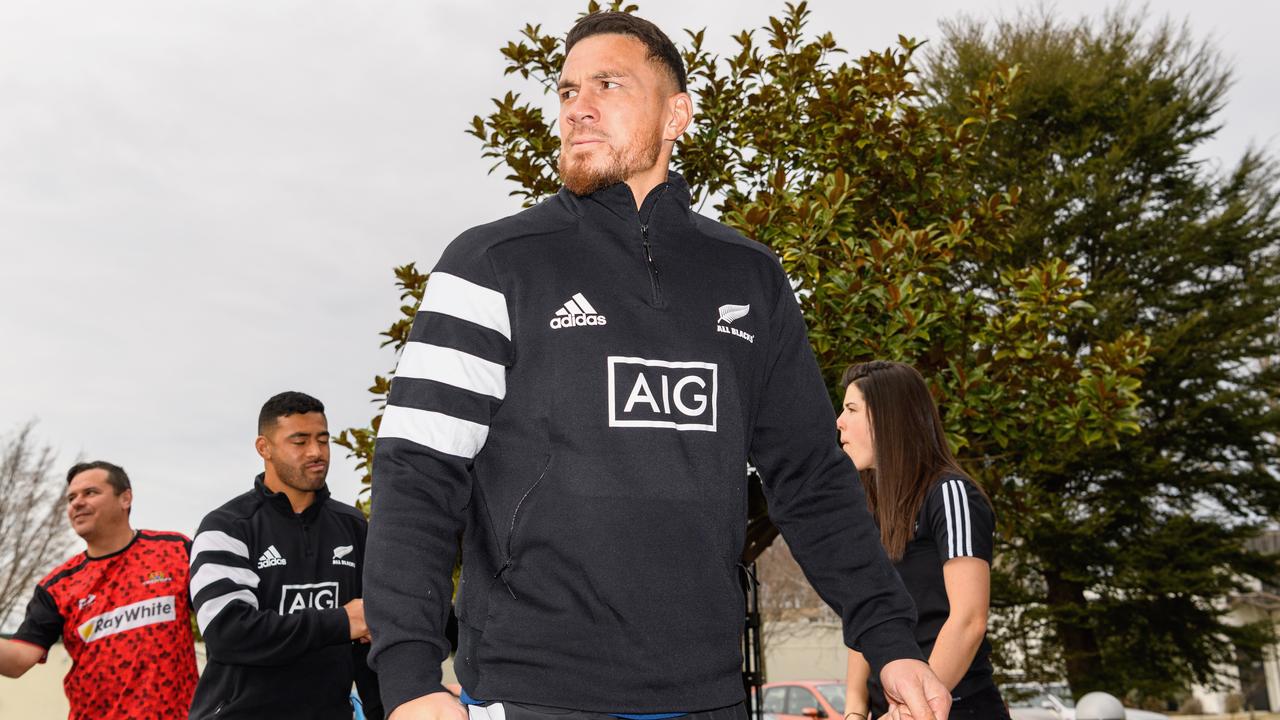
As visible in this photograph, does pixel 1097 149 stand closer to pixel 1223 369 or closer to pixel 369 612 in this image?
pixel 1223 369

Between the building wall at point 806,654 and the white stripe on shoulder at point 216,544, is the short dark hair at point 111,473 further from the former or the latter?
the building wall at point 806,654

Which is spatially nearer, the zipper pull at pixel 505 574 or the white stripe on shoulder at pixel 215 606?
the zipper pull at pixel 505 574

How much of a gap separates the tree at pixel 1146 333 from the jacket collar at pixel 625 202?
18.8m

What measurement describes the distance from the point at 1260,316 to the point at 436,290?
79.2ft

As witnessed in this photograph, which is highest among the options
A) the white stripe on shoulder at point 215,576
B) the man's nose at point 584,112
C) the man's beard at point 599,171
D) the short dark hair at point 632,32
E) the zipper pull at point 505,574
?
the short dark hair at point 632,32

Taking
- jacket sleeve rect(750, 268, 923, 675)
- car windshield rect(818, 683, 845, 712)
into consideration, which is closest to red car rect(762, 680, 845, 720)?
car windshield rect(818, 683, 845, 712)

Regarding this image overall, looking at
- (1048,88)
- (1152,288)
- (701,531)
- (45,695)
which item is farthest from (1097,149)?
(45,695)

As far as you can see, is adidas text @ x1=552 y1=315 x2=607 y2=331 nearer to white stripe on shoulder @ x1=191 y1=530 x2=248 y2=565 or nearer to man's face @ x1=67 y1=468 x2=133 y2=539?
white stripe on shoulder @ x1=191 y1=530 x2=248 y2=565

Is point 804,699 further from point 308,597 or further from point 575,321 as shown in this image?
point 575,321

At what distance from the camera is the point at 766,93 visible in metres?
10.2

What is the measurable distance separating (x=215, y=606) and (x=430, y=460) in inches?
133

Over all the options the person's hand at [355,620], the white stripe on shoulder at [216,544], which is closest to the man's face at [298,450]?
the white stripe on shoulder at [216,544]

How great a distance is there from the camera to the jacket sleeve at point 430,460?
6.79 feet

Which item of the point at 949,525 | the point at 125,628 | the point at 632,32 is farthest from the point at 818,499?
the point at 125,628
